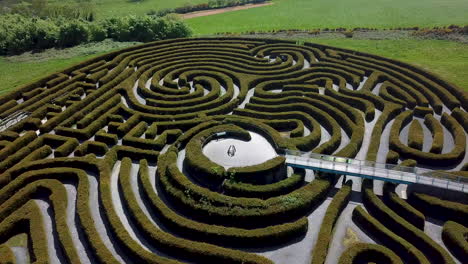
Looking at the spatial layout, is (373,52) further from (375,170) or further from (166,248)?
(166,248)

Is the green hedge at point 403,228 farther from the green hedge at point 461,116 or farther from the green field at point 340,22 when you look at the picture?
the green field at point 340,22

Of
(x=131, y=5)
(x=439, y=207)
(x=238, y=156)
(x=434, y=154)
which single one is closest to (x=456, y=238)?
(x=439, y=207)

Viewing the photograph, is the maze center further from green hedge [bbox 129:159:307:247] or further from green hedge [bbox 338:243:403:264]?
green hedge [bbox 338:243:403:264]

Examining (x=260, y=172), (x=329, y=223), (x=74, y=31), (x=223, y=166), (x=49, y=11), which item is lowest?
(x=329, y=223)

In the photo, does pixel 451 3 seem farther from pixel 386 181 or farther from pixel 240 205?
pixel 240 205

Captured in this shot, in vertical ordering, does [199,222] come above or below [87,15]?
below

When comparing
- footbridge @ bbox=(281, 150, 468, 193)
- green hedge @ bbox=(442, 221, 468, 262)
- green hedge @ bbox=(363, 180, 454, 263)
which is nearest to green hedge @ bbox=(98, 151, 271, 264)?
green hedge @ bbox=(363, 180, 454, 263)

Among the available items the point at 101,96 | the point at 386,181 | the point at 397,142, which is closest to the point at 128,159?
the point at 101,96

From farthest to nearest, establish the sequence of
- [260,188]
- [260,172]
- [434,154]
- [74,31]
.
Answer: [74,31] < [434,154] < [260,172] < [260,188]
